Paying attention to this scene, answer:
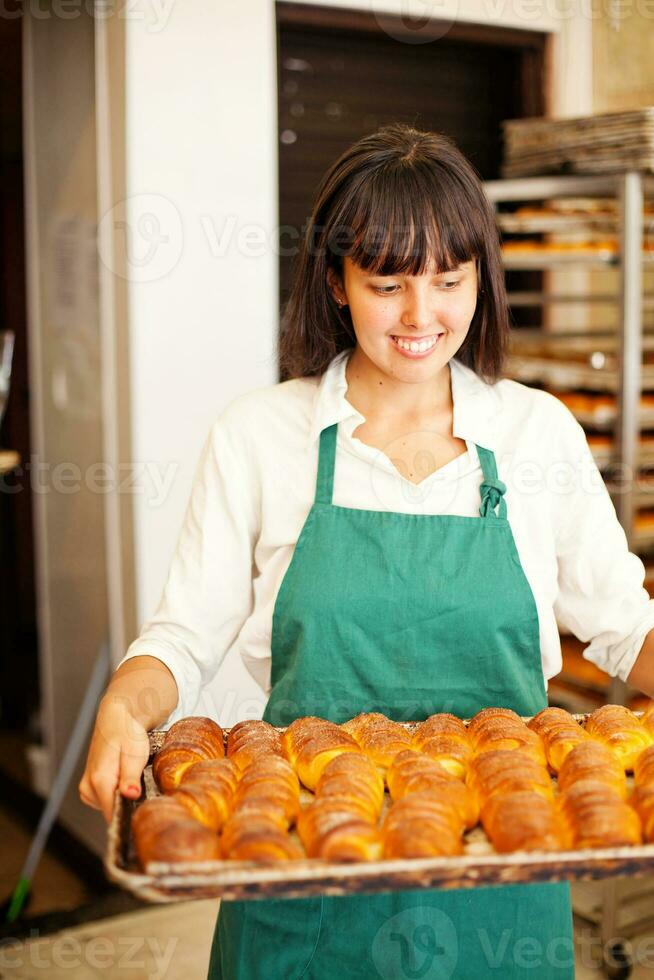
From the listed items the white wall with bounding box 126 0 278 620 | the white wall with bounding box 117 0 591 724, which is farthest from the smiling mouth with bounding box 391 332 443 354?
the white wall with bounding box 126 0 278 620

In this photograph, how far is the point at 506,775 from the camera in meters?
1.25

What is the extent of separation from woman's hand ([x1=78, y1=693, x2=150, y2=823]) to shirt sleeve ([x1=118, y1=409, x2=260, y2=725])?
18cm

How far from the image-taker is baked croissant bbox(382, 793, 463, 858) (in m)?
1.09

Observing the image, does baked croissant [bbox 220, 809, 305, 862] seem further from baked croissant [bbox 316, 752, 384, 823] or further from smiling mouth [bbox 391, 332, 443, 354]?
smiling mouth [bbox 391, 332, 443, 354]

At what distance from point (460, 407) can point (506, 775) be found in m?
0.65

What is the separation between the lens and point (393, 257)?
1501 mm

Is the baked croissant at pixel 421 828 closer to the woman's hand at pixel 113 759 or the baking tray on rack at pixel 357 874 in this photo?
the baking tray on rack at pixel 357 874

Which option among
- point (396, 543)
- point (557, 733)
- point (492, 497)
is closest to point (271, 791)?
point (557, 733)

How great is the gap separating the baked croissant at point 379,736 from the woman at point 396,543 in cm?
16

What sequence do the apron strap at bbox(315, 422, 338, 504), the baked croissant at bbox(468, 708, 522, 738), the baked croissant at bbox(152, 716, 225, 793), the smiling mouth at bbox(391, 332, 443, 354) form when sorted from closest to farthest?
the baked croissant at bbox(152, 716, 225, 793) → the baked croissant at bbox(468, 708, 522, 738) → the smiling mouth at bbox(391, 332, 443, 354) → the apron strap at bbox(315, 422, 338, 504)

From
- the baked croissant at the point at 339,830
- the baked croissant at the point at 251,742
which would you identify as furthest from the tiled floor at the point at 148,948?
the baked croissant at the point at 339,830

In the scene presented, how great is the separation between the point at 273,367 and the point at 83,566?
93 centimetres

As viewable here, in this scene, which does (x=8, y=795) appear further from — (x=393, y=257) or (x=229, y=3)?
(x=393, y=257)

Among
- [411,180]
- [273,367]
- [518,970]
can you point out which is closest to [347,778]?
[518,970]
